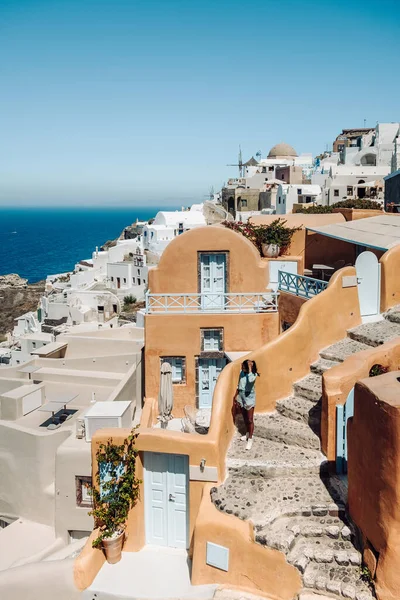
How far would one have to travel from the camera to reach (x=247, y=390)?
9359 millimetres

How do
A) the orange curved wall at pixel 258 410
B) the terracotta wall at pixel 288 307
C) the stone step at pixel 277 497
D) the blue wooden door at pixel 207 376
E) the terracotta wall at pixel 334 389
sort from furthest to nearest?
the blue wooden door at pixel 207 376, the terracotta wall at pixel 288 307, the terracotta wall at pixel 334 389, the stone step at pixel 277 497, the orange curved wall at pixel 258 410

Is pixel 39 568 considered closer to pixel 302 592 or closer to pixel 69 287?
pixel 302 592

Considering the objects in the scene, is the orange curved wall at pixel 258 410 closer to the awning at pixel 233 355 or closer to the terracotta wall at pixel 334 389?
the terracotta wall at pixel 334 389

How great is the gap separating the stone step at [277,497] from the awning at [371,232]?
736 centimetres

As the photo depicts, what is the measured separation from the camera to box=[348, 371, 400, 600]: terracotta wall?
6238mm

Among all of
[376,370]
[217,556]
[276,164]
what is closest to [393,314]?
[376,370]

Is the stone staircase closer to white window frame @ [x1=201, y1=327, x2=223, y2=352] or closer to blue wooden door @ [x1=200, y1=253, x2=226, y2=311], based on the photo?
white window frame @ [x1=201, y1=327, x2=223, y2=352]

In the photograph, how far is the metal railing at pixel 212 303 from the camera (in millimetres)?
14609

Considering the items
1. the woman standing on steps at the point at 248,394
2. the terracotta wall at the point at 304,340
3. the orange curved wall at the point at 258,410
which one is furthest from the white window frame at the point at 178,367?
the woman standing on steps at the point at 248,394

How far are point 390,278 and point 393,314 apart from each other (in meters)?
1.03

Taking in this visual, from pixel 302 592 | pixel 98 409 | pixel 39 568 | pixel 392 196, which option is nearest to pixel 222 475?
pixel 302 592

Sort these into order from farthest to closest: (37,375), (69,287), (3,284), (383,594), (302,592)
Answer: (3,284)
(69,287)
(37,375)
(302,592)
(383,594)

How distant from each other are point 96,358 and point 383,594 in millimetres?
16871

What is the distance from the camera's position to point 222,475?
834 centimetres
